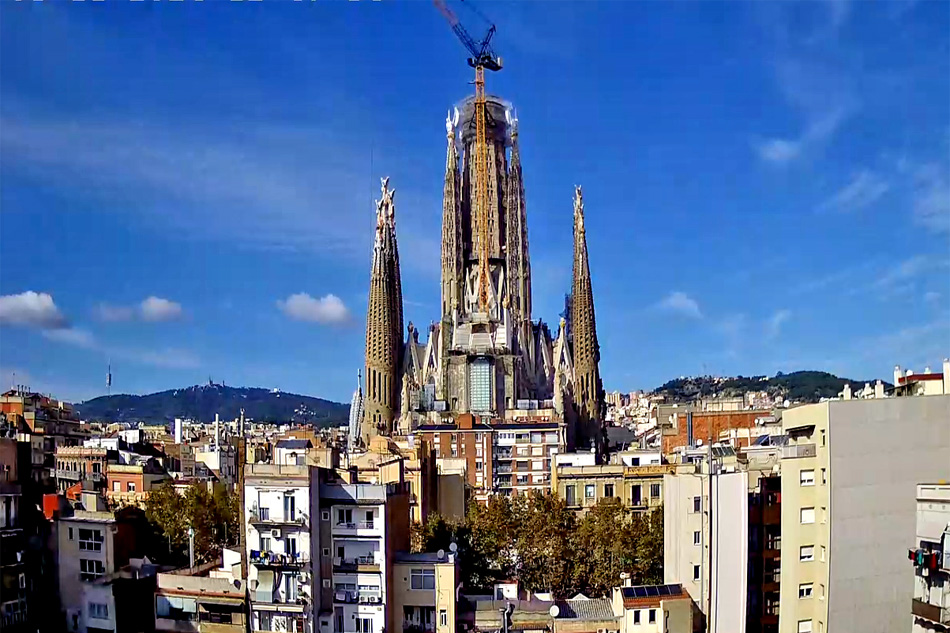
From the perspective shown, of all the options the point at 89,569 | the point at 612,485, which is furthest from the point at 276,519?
the point at 612,485

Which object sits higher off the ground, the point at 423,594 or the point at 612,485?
the point at 612,485

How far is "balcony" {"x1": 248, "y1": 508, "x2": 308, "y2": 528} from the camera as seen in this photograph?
20.1 m

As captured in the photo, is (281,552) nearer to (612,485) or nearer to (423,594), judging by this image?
(423,594)

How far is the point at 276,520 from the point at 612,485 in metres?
→ 13.8

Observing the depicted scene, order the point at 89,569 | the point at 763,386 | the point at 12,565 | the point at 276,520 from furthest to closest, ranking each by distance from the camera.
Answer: the point at 763,386 < the point at 89,569 < the point at 12,565 < the point at 276,520

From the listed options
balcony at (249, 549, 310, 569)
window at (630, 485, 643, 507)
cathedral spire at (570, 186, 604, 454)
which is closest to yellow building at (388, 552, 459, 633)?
balcony at (249, 549, 310, 569)

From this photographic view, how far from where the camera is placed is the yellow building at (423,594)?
20469 mm

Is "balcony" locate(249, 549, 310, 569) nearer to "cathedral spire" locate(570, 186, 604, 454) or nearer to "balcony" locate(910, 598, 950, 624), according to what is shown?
"balcony" locate(910, 598, 950, 624)

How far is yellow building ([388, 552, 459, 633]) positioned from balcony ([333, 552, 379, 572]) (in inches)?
21.8

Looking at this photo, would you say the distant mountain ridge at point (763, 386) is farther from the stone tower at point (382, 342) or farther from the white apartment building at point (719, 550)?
the white apartment building at point (719, 550)

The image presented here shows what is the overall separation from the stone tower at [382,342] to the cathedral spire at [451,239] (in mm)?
3764

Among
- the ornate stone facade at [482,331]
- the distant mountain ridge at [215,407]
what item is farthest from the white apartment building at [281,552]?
the distant mountain ridge at [215,407]

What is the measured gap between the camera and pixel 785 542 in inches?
813

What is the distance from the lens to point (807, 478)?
20547 mm
